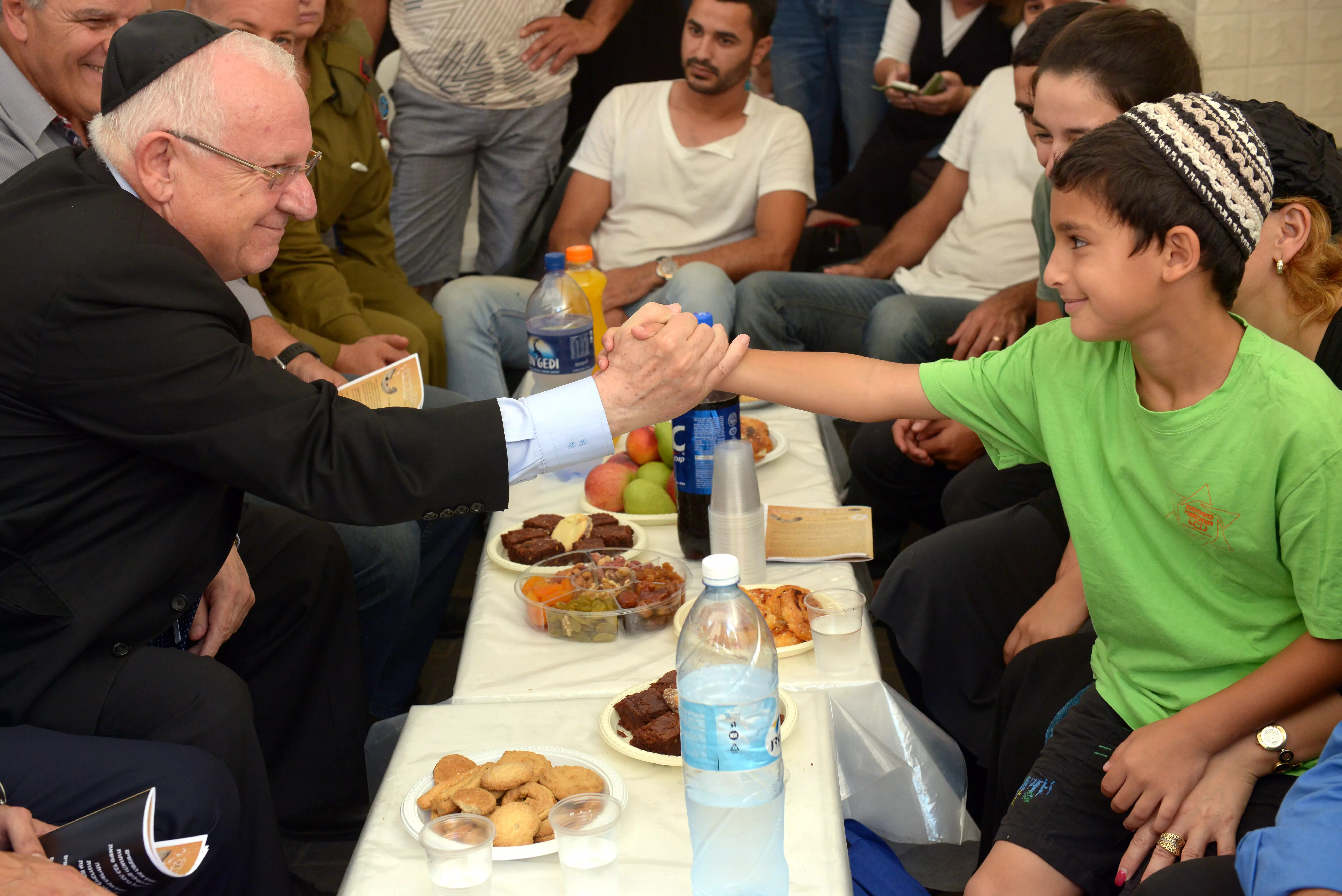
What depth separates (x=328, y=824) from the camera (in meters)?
2.38

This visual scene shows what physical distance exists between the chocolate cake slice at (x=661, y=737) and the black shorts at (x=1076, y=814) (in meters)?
0.49

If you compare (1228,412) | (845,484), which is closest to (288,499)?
(1228,412)

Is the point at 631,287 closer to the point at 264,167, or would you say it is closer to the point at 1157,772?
the point at 264,167

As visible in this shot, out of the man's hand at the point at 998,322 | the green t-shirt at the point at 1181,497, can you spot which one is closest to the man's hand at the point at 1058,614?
the green t-shirt at the point at 1181,497

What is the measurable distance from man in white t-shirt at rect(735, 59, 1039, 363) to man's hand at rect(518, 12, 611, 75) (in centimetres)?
128

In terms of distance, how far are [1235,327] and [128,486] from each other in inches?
60.5

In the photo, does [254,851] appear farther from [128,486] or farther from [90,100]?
[90,100]

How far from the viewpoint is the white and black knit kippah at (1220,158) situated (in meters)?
1.45

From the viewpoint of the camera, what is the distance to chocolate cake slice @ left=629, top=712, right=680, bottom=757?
1.40m

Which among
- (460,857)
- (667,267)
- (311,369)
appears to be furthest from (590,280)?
(460,857)

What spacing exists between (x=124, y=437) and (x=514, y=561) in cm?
69

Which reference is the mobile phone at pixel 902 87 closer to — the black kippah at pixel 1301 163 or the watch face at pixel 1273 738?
the black kippah at pixel 1301 163

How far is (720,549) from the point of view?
186 centimetres

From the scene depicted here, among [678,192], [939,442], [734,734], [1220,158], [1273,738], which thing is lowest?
[939,442]
